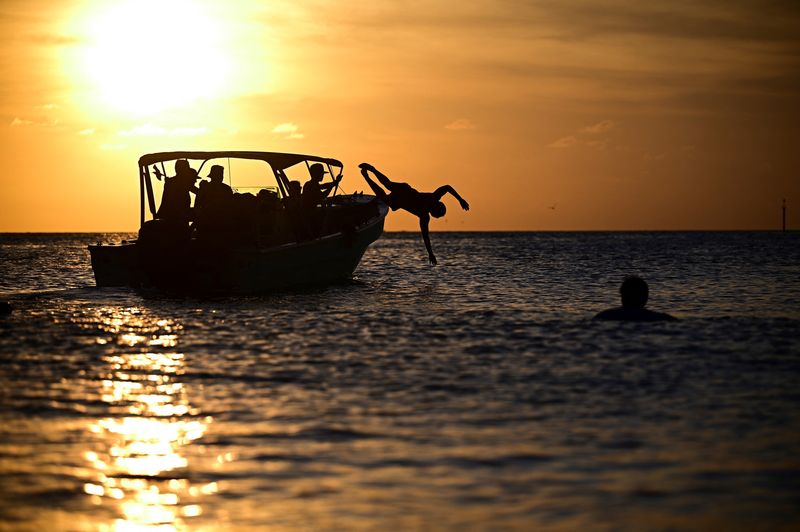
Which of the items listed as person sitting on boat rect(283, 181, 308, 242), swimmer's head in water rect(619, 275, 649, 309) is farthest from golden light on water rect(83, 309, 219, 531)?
person sitting on boat rect(283, 181, 308, 242)

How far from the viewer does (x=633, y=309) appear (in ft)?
57.8

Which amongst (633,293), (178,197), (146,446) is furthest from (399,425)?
(178,197)

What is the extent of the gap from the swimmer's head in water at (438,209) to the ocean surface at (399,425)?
9.39 meters

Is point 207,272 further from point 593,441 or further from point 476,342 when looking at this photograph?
point 593,441

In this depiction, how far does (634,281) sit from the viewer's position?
18250mm

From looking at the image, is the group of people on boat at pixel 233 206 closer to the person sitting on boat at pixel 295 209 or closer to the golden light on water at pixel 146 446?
the person sitting on boat at pixel 295 209

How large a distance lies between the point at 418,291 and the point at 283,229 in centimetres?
515

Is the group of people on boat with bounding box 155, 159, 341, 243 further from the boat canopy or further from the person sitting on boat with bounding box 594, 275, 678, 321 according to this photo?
the person sitting on boat with bounding box 594, 275, 678, 321

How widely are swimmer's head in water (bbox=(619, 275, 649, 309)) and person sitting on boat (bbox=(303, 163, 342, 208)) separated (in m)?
9.13

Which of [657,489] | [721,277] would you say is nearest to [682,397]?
[657,489]

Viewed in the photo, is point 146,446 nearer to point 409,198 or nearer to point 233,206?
point 233,206

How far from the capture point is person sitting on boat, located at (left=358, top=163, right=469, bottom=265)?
91.4ft

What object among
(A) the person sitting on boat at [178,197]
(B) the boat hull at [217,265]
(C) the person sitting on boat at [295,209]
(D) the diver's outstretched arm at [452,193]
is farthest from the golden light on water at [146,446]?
(D) the diver's outstretched arm at [452,193]

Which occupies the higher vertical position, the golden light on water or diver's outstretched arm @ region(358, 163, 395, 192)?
diver's outstretched arm @ region(358, 163, 395, 192)
